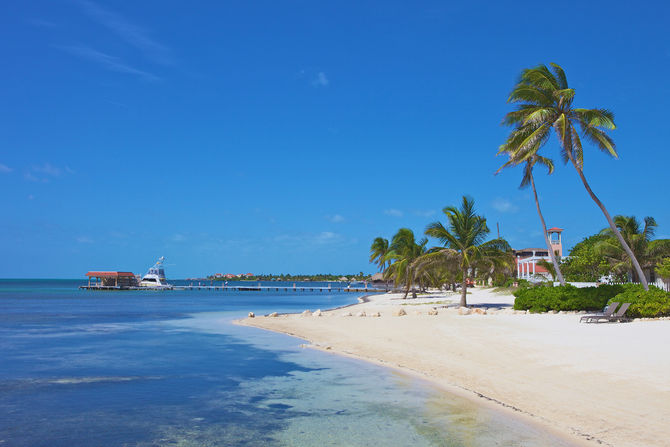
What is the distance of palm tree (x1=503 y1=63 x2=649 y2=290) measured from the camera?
22.7 m

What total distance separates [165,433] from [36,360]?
9438 mm

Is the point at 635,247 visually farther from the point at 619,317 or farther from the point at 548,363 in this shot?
the point at 548,363

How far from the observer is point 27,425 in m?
7.98

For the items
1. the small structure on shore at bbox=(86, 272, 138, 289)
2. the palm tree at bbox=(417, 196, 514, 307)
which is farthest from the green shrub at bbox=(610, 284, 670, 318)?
the small structure on shore at bbox=(86, 272, 138, 289)

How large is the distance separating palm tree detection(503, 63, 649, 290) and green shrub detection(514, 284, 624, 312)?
2381 millimetres

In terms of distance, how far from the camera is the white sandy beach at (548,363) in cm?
710

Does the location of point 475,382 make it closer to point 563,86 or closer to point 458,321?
point 458,321

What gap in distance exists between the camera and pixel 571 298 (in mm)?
21500

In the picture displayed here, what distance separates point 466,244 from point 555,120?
740 cm

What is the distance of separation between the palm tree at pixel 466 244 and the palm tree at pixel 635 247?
14.0 m

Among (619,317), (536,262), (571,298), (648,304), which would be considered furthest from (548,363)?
(536,262)

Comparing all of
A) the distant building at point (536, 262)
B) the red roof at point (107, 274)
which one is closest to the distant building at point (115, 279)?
the red roof at point (107, 274)

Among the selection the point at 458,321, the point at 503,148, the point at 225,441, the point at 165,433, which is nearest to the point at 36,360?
the point at 165,433

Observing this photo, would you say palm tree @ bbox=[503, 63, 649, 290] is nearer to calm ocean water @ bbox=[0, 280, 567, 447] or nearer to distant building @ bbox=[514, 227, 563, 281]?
calm ocean water @ bbox=[0, 280, 567, 447]
